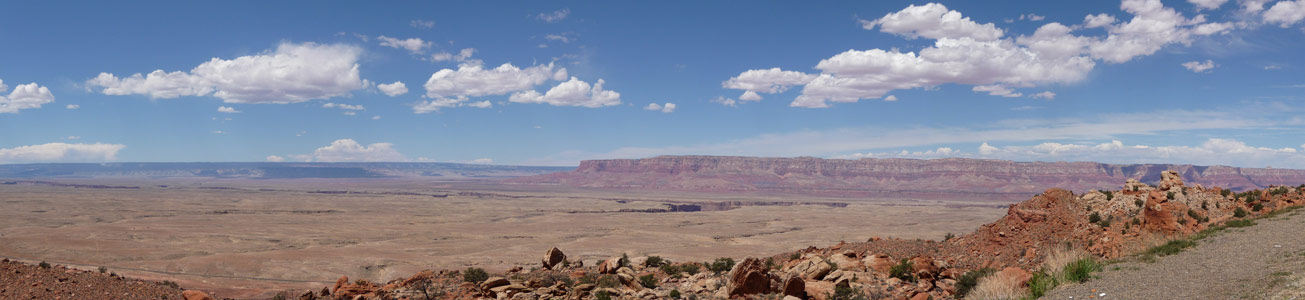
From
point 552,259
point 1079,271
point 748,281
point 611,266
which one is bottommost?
point 552,259

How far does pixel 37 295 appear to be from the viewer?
23.5 m

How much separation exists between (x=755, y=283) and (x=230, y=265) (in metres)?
56.0

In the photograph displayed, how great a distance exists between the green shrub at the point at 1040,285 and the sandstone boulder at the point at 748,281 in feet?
20.1

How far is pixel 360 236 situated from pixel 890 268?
81.9 meters

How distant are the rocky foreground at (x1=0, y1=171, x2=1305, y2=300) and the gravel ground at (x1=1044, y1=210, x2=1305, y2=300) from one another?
133cm

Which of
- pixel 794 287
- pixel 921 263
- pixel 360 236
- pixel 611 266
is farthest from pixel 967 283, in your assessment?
pixel 360 236

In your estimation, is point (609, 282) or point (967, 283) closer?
point (967, 283)

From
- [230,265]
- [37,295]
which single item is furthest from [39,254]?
[37,295]

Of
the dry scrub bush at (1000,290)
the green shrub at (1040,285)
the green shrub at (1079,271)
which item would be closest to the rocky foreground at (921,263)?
the dry scrub bush at (1000,290)

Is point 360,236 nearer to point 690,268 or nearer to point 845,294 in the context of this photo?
point 690,268

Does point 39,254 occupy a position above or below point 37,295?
below

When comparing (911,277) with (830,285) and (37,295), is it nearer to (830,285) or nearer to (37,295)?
(830,285)

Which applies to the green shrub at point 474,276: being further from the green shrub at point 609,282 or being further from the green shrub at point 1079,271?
the green shrub at point 1079,271

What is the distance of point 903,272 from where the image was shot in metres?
19.0
